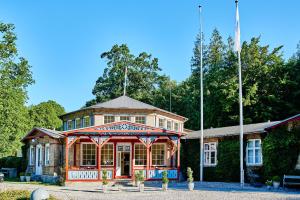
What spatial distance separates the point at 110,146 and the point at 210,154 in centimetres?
720

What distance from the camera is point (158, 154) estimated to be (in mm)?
34906

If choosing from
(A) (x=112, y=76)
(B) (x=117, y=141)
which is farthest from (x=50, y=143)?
(A) (x=112, y=76)

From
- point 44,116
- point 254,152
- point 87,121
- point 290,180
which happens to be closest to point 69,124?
point 87,121

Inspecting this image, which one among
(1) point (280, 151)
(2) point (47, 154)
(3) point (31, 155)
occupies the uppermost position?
(1) point (280, 151)

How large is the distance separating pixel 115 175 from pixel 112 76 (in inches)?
1385

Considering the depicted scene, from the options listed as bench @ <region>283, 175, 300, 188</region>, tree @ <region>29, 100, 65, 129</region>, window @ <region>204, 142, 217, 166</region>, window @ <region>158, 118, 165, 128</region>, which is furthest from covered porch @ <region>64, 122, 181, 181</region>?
tree @ <region>29, 100, 65, 129</region>

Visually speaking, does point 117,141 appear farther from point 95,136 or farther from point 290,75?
point 290,75

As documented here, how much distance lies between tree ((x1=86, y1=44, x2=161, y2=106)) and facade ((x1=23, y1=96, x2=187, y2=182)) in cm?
2564

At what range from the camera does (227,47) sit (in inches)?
2458

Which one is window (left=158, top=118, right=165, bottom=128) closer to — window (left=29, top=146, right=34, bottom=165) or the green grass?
window (left=29, top=146, right=34, bottom=165)

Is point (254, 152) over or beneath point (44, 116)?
beneath

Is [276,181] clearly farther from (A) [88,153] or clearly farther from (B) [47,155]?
(B) [47,155]

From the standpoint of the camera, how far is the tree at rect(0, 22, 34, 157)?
124 ft

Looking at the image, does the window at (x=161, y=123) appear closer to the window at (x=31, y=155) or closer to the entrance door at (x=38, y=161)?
the entrance door at (x=38, y=161)
